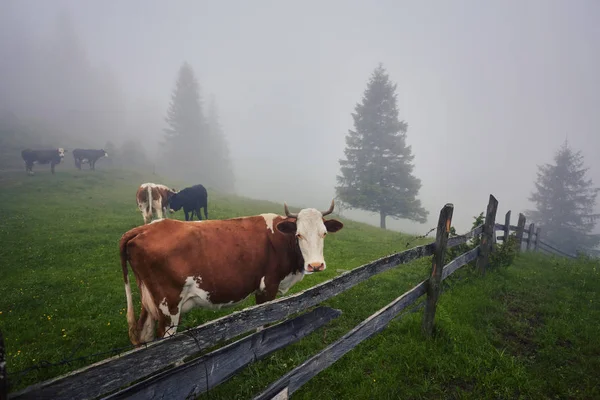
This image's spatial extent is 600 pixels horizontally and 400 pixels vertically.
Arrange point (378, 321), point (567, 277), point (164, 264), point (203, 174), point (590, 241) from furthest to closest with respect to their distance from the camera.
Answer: point (203, 174) < point (590, 241) < point (567, 277) < point (164, 264) < point (378, 321)

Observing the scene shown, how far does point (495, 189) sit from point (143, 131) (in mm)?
123708

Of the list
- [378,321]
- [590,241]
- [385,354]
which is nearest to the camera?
[378,321]

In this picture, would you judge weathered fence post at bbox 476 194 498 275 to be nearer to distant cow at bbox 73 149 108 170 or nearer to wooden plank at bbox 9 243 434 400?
wooden plank at bbox 9 243 434 400

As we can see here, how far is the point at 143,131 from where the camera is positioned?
76062 mm

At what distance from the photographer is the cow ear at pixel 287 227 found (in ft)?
17.1

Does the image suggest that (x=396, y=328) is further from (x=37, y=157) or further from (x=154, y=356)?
(x=37, y=157)

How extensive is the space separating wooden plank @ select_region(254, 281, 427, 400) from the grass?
982mm

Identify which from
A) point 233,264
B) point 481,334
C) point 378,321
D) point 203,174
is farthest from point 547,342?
point 203,174

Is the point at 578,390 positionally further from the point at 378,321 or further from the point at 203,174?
the point at 203,174

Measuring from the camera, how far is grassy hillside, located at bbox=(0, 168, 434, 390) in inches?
216

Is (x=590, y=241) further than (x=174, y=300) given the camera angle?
Yes

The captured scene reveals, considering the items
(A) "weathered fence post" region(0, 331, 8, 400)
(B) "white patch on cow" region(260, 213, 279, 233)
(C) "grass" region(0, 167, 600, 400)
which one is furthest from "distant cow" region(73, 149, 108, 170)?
(A) "weathered fence post" region(0, 331, 8, 400)

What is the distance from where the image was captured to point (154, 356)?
75.4 inches

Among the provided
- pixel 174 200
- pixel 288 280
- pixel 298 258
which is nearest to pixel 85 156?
pixel 174 200
